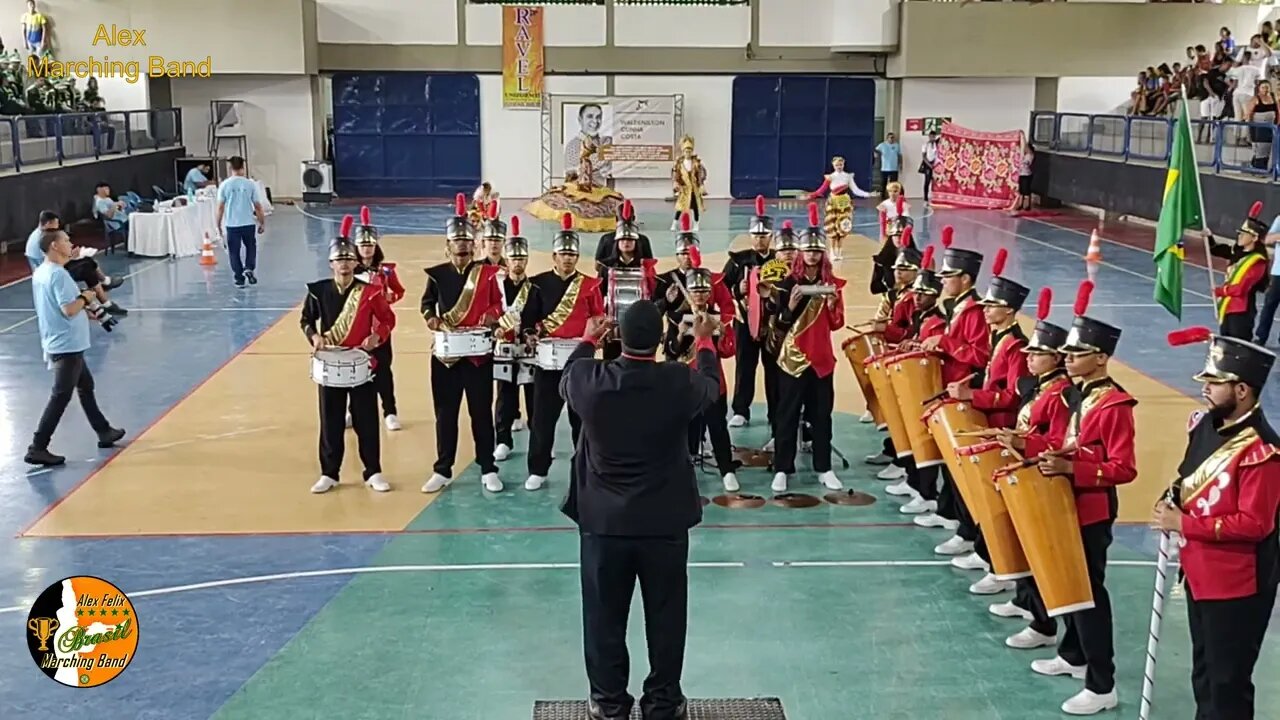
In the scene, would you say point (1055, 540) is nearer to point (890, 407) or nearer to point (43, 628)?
point (890, 407)

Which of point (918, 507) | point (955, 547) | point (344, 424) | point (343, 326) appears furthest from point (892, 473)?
point (343, 326)

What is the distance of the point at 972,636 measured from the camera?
7449mm

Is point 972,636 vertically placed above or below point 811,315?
below

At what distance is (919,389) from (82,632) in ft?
18.6

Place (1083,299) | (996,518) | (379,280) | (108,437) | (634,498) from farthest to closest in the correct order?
(108,437) → (379,280) → (1083,299) → (996,518) → (634,498)

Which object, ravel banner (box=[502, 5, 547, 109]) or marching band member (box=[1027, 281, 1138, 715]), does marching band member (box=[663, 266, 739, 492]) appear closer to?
marching band member (box=[1027, 281, 1138, 715])

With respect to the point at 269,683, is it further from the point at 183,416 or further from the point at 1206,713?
the point at 183,416

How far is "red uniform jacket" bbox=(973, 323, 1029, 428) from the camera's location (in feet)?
25.6

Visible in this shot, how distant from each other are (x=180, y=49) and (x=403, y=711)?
103 ft

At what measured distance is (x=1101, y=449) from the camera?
20.6 feet

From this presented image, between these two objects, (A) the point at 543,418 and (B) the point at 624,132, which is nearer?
(A) the point at 543,418

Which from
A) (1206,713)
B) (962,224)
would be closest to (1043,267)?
(962,224)

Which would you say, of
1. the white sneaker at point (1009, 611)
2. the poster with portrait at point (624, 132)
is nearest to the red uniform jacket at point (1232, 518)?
the white sneaker at point (1009, 611)

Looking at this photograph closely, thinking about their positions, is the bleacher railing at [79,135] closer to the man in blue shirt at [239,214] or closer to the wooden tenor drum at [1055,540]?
the man in blue shirt at [239,214]
